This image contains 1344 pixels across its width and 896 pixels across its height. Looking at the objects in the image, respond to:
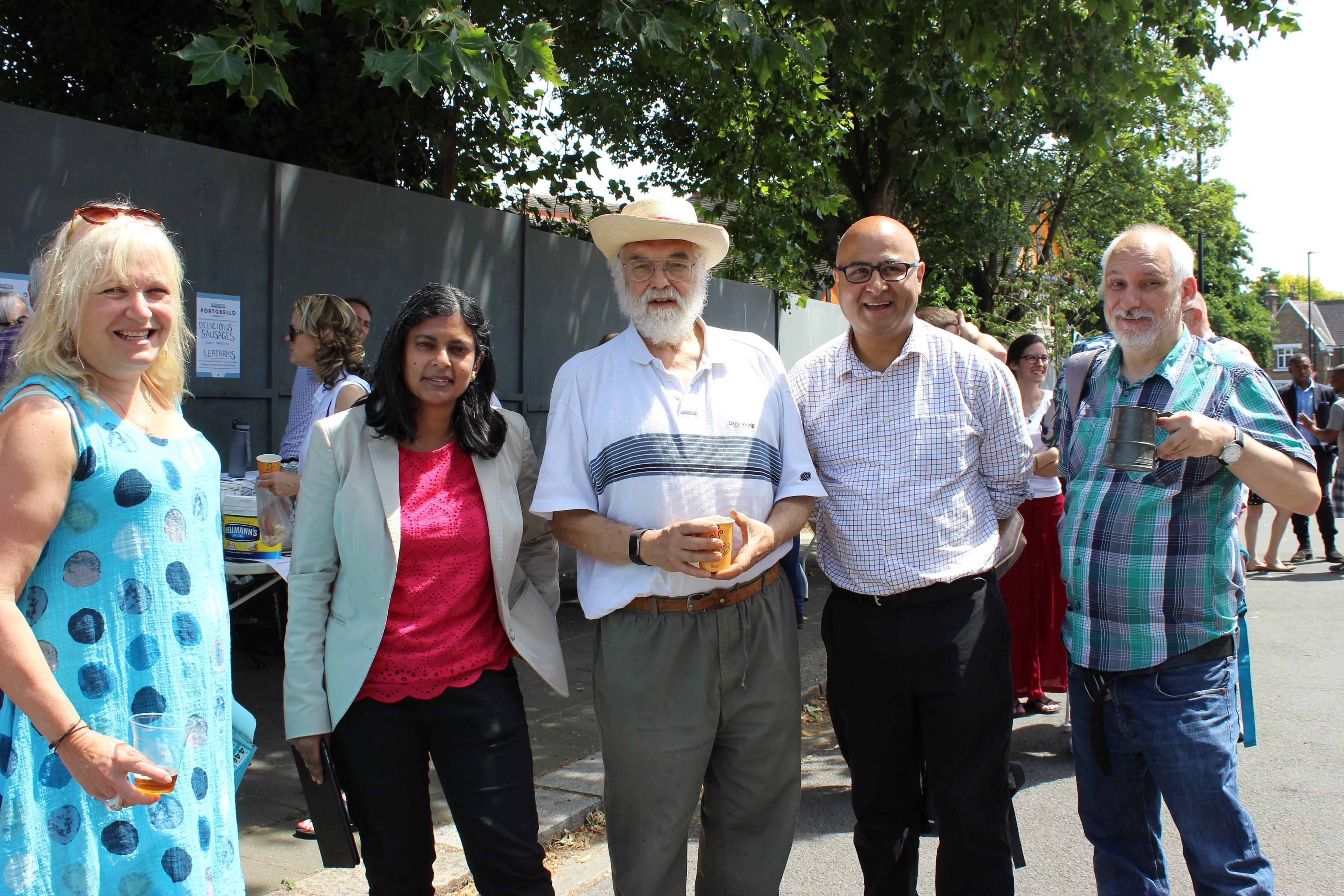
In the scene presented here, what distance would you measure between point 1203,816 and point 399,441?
89.2 inches

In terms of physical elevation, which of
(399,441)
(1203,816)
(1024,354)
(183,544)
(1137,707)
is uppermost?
(1024,354)

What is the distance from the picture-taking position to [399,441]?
266 cm

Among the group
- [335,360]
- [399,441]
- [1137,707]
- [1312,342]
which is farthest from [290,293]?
[1312,342]

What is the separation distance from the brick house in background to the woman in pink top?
93.1 metres

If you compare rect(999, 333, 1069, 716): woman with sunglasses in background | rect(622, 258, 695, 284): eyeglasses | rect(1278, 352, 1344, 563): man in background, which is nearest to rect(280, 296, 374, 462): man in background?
rect(622, 258, 695, 284): eyeglasses

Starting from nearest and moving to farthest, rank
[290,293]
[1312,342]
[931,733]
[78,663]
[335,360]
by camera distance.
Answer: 1. [78,663]
2. [931,733]
3. [335,360]
4. [290,293]
5. [1312,342]

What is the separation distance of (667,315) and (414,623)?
1.07 metres

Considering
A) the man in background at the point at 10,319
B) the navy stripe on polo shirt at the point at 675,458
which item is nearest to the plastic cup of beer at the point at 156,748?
the navy stripe on polo shirt at the point at 675,458

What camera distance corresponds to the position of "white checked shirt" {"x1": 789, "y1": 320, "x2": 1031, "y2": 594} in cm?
288

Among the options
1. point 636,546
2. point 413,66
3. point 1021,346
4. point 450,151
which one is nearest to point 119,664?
point 636,546

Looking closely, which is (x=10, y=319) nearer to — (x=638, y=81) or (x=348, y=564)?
(x=348, y=564)

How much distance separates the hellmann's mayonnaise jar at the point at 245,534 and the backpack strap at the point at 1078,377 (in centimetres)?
333

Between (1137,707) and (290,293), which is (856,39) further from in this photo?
(1137,707)

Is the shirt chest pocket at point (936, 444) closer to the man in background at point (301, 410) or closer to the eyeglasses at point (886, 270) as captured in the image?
the eyeglasses at point (886, 270)
